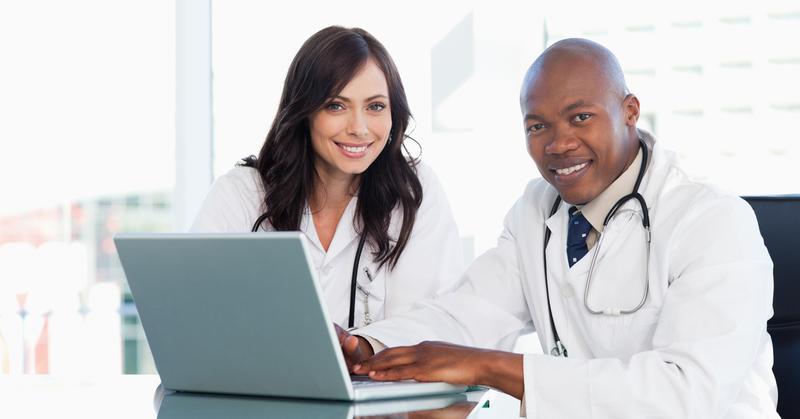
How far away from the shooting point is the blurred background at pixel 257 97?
309 cm

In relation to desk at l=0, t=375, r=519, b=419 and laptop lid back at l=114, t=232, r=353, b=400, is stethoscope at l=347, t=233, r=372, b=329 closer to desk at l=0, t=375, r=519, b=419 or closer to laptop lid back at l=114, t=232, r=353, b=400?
desk at l=0, t=375, r=519, b=419

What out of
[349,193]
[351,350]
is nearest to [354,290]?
[349,193]

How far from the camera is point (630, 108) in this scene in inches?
54.4

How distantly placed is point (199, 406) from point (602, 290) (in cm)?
63

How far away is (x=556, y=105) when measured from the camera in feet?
4.42

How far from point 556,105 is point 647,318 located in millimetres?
343

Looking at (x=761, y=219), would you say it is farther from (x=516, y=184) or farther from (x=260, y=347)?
(x=516, y=184)

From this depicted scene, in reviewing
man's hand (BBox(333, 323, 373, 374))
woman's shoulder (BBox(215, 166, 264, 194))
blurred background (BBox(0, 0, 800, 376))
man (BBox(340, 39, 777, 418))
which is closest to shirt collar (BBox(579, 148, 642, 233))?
man (BBox(340, 39, 777, 418))

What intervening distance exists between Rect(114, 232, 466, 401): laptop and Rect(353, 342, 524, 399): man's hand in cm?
2

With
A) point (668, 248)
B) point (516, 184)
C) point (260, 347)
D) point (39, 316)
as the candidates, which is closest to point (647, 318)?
point (668, 248)

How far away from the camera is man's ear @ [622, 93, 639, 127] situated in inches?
54.1

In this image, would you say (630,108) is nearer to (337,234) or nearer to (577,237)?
(577,237)

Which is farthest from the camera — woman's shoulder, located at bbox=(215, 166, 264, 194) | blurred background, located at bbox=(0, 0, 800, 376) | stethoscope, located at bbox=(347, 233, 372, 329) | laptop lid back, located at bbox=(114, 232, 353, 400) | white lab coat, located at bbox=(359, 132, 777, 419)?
blurred background, located at bbox=(0, 0, 800, 376)

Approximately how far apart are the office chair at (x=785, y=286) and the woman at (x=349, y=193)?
29.2 inches
